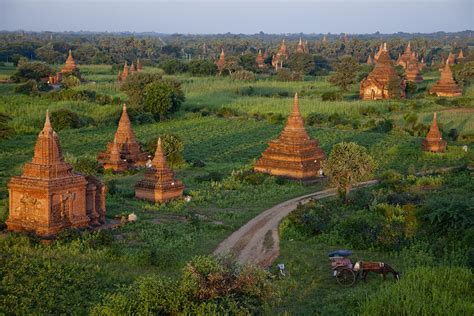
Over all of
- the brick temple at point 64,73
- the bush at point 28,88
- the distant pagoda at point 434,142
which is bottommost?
the distant pagoda at point 434,142

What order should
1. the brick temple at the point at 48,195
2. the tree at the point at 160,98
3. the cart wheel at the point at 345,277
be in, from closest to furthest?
1. the cart wheel at the point at 345,277
2. the brick temple at the point at 48,195
3. the tree at the point at 160,98

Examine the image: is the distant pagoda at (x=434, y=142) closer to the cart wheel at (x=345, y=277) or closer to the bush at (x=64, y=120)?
the cart wheel at (x=345, y=277)

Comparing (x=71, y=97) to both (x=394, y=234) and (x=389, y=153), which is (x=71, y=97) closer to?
(x=389, y=153)

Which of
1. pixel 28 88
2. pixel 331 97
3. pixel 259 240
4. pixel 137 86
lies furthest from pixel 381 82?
pixel 259 240

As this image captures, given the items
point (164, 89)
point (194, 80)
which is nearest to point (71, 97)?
point (164, 89)

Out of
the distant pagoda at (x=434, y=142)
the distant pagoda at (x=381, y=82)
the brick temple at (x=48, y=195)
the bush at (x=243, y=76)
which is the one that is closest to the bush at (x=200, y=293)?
the brick temple at (x=48, y=195)

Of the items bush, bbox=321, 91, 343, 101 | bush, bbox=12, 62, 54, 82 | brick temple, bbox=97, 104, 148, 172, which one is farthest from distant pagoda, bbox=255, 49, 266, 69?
brick temple, bbox=97, 104, 148, 172
